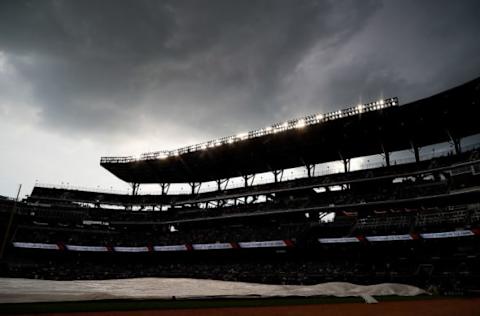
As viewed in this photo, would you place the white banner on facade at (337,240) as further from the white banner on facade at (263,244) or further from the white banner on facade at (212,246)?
the white banner on facade at (212,246)

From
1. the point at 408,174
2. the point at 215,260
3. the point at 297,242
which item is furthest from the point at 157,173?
the point at 408,174

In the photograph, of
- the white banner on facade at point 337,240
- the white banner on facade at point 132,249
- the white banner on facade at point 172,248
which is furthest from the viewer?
the white banner on facade at point 132,249

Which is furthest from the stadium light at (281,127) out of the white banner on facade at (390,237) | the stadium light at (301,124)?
the white banner on facade at (390,237)

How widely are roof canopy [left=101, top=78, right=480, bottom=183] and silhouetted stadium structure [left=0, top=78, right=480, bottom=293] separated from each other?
193 millimetres

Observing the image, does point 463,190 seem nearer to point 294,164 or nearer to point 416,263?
point 416,263

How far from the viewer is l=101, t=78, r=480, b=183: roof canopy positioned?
119 feet

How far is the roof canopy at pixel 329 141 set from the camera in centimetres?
3612

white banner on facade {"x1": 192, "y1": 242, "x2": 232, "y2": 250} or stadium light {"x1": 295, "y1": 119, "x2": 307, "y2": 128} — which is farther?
white banner on facade {"x1": 192, "y1": 242, "x2": 232, "y2": 250}

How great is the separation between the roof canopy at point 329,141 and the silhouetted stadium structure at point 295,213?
19 cm

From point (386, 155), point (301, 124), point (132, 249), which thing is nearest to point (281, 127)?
point (301, 124)

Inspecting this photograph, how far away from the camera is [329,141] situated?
1751 inches

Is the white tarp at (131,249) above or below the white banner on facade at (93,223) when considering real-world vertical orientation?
below

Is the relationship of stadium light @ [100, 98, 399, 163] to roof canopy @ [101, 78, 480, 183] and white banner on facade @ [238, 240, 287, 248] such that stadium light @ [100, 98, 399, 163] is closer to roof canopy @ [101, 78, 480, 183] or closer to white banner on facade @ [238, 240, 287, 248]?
roof canopy @ [101, 78, 480, 183]

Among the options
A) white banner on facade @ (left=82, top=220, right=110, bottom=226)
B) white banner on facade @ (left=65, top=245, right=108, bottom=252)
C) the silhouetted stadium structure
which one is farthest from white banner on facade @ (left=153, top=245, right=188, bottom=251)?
white banner on facade @ (left=82, top=220, right=110, bottom=226)
